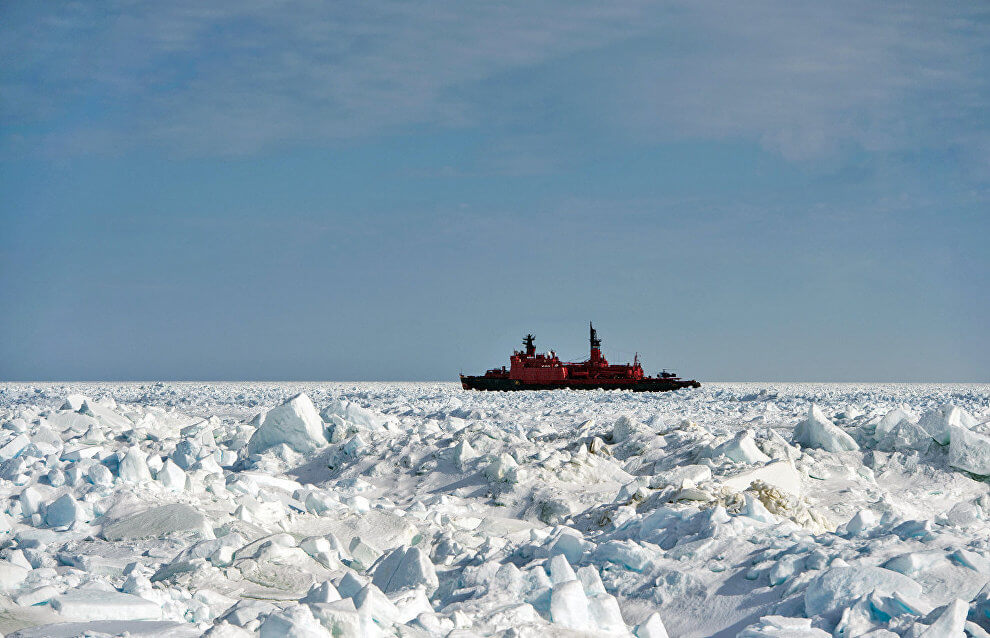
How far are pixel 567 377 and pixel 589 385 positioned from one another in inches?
31.8

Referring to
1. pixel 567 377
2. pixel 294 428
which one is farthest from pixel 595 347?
pixel 294 428

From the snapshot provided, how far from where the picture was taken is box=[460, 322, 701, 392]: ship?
26.9 m

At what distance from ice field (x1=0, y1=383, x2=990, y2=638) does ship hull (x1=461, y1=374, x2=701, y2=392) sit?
16.5m

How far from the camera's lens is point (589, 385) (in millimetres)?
27625

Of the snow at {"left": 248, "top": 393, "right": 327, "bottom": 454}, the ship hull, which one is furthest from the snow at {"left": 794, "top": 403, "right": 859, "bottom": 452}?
the ship hull

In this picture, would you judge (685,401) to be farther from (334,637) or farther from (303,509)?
(334,637)

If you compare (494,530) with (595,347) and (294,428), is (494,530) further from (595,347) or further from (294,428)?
(595,347)

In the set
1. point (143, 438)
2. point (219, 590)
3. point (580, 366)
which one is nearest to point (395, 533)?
point (219, 590)

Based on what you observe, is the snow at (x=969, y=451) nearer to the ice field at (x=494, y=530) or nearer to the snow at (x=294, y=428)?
the ice field at (x=494, y=530)

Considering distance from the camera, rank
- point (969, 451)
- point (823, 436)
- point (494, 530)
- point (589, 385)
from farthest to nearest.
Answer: point (589, 385) < point (823, 436) < point (969, 451) < point (494, 530)

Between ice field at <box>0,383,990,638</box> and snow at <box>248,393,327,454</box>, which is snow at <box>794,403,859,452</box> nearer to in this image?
ice field at <box>0,383,990,638</box>

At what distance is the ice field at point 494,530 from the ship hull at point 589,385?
54.1 ft

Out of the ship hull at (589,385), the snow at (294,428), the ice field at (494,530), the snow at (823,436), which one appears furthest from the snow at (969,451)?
the ship hull at (589,385)

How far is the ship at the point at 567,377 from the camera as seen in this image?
26.9m
